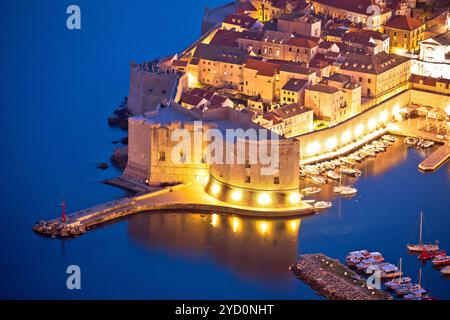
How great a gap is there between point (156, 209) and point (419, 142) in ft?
27.2

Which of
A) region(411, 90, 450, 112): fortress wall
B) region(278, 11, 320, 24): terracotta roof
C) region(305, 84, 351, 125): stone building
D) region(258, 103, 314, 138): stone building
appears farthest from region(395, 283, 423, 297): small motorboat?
region(278, 11, 320, 24): terracotta roof

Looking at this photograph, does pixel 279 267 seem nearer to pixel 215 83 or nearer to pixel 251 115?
pixel 251 115

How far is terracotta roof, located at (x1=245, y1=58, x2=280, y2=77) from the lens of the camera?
3978 cm

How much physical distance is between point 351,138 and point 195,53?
5.41 meters

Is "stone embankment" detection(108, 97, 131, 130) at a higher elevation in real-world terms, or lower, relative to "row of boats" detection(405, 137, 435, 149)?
higher

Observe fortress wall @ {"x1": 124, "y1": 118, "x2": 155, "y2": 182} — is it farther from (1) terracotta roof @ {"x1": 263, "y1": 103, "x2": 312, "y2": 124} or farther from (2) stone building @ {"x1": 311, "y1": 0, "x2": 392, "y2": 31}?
(2) stone building @ {"x1": 311, "y1": 0, "x2": 392, "y2": 31}

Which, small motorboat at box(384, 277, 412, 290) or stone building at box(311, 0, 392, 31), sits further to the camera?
stone building at box(311, 0, 392, 31)

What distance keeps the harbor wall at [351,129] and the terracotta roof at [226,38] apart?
15.8 ft

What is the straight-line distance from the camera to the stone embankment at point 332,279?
29875 millimetres

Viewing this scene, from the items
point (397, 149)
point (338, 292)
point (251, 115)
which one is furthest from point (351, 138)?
point (338, 292)

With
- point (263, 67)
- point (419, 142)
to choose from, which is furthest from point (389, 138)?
point (263, 67)

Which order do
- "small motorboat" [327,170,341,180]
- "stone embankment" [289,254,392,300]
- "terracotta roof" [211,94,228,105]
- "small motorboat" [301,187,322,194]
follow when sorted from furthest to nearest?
"terracotta roof" [211,94,228,105], "small motorboat" [327,170,341,180], "small motorboat" [301,187,322,194], "stone embankment" [289,254,392,300]

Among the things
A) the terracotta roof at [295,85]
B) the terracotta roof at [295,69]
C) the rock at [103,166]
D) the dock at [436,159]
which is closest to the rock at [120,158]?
the rock at [103,166]

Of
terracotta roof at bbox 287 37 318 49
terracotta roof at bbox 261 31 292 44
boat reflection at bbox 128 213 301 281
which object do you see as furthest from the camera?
terracotta roof at bbox 261 31 292 44
